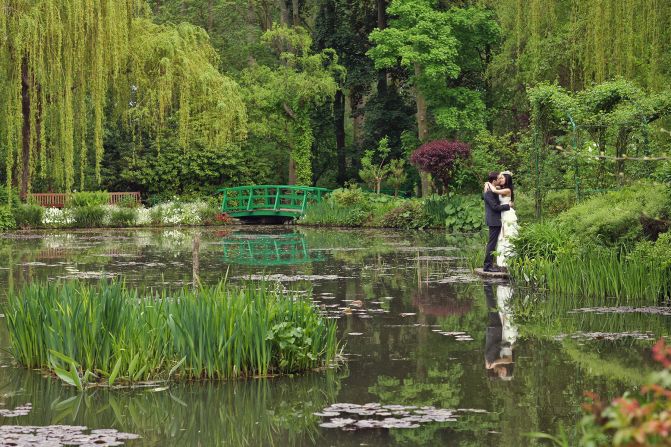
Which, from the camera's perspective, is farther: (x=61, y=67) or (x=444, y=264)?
(x=61, y=67)

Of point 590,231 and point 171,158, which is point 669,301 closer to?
point 590,231

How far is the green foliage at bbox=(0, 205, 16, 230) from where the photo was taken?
102ft

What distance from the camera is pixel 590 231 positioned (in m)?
13.9

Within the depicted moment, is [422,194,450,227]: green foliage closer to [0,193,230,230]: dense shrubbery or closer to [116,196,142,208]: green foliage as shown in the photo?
[0,193,230,230]: dense shrubbery

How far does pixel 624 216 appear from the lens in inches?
540

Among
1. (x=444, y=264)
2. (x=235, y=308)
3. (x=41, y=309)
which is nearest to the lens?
(x=235, y=308)

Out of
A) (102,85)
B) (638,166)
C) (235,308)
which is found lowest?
(235,308)

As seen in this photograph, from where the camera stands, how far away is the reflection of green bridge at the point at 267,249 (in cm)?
2044

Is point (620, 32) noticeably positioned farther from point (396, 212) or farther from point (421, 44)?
point (421, 44)

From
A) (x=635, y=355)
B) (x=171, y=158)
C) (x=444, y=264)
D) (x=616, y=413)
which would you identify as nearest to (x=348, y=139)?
(x=171, y=158)

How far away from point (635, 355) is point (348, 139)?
1692 inches

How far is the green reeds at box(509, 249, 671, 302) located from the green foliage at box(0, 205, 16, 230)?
2102cm

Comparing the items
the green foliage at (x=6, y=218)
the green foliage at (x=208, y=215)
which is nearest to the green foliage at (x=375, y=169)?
the green foliage at (x=208, y=215)

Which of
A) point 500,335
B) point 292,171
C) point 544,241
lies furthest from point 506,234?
point 292,171
